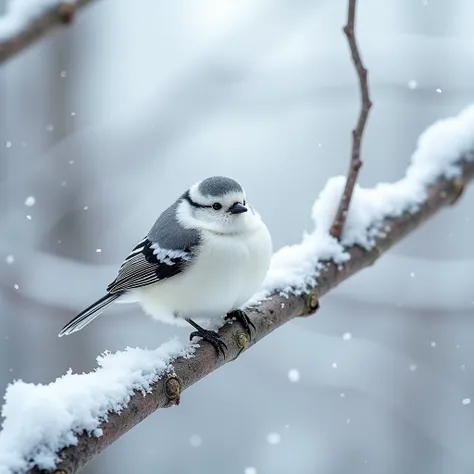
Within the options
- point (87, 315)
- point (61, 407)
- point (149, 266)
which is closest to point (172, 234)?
point (149, 266)

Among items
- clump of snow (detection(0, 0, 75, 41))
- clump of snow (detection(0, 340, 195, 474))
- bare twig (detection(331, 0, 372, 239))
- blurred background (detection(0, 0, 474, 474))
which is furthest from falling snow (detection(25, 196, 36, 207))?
clump of snow (detection(0, 0, 75, 41))

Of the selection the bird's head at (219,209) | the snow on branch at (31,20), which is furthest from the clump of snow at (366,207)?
the snow on branch at (31,20)

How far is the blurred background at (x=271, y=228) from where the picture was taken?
13.7 ft

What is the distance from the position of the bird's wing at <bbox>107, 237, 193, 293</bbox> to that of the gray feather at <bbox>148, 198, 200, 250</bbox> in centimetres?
1

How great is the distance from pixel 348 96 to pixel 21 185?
237 centimetres

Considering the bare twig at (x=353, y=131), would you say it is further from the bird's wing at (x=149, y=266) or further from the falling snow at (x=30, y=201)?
the falling snow at (x=30, y=201)

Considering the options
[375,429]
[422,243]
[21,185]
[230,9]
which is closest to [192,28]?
[230,9]

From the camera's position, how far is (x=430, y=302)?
173 inches

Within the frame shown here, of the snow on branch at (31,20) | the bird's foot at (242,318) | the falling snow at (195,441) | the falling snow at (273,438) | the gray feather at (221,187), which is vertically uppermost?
the snow on branch at (31,20)

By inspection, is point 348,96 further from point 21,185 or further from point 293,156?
point 21,185

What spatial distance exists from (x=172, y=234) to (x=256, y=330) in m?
0.37

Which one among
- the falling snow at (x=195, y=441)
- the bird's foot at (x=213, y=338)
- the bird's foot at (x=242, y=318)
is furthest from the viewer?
the falling snow at (x=195, y=441)

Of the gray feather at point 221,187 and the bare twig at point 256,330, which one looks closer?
the bare twig at point 256,330

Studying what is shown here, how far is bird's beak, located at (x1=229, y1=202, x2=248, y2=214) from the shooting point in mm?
1836
